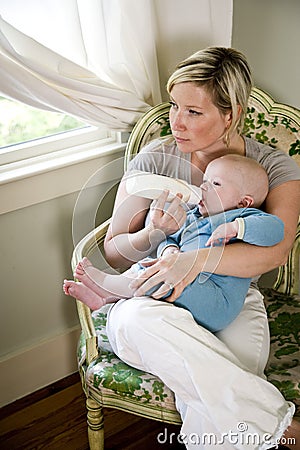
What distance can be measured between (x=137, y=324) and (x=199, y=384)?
0.21 meters

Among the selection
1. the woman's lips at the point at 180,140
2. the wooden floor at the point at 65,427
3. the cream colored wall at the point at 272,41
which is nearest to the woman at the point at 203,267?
the woman's lips at the point at 180,140

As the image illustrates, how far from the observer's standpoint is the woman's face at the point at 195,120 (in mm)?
1845

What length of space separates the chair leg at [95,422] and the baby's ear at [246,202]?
0.65 metres

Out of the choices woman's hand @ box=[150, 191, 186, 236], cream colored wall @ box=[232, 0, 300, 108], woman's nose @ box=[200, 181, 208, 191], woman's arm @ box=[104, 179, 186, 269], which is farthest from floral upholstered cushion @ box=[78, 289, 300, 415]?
cream colored wall @ box=[232, 0, 300, 108]

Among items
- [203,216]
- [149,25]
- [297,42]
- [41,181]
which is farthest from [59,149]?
[297,42]

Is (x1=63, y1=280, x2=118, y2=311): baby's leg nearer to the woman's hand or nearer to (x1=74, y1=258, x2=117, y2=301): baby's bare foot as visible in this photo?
(x1=74, y1=258, x2=117, y2=301): baby's bare foot

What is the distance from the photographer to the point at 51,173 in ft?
7.18

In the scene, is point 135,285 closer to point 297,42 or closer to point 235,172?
point 235,172

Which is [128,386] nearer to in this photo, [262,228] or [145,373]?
[145,373]

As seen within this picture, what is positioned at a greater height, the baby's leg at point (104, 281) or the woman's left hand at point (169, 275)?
the woman's left hand at point (169, 275)

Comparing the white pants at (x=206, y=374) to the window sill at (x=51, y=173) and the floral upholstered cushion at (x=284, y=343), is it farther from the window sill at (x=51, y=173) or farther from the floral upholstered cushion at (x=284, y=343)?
the window sill at (x=51, y=173)

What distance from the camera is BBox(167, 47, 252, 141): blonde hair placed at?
1.83 metres

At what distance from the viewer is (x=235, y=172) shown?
1.78 meters

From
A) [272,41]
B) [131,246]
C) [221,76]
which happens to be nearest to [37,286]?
[131,246]
